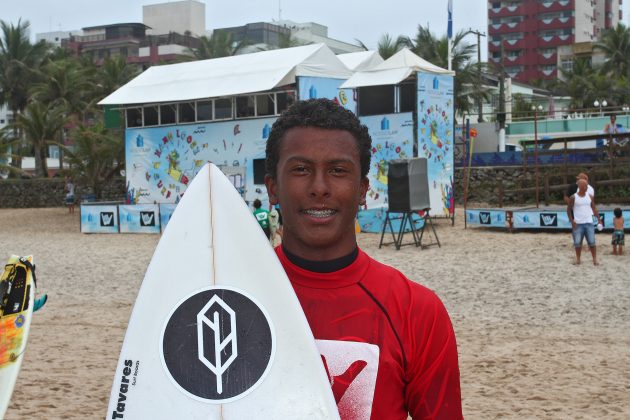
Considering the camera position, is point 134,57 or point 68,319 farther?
point 134,57

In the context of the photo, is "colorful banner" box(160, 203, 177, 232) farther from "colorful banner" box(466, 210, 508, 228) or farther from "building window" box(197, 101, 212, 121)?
"colorful banner" box(466, 210, 508, 228)

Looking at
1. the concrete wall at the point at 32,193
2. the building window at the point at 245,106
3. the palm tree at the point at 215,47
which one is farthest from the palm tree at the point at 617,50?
the concrete wall at the point at 32,193

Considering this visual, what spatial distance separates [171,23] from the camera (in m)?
74.8

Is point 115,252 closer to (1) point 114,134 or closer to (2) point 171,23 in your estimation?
(1) point 114,134

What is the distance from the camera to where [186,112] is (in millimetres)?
25969

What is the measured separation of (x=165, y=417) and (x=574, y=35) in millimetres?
82112


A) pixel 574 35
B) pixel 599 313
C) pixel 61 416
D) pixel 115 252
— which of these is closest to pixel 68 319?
pixel 61 416

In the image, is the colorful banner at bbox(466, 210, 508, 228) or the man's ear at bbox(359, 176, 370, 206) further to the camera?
the colorful banner at bbox(466, 210, 508, 228)

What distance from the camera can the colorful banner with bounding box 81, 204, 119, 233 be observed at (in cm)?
2417

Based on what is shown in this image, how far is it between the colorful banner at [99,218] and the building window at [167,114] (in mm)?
3790

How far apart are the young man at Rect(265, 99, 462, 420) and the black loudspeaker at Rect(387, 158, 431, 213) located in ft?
50.6

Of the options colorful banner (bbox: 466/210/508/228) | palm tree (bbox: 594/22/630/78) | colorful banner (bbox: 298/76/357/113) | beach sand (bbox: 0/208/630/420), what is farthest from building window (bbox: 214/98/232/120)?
palm tree (bbox: 594/22/630/78)

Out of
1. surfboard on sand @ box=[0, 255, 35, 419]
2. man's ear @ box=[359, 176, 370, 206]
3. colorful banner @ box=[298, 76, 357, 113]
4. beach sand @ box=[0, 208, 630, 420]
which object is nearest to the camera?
man's ear @ box=[359, 176, 370, 206]

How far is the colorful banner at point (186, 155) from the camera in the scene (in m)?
24.0
